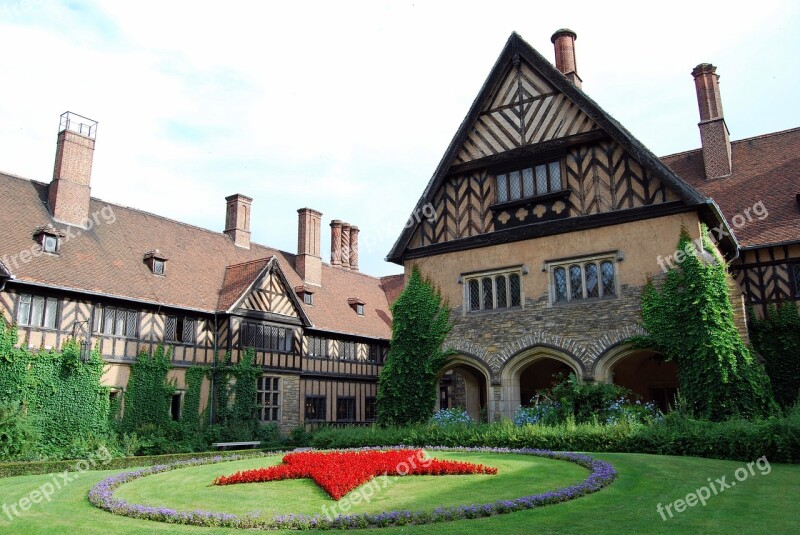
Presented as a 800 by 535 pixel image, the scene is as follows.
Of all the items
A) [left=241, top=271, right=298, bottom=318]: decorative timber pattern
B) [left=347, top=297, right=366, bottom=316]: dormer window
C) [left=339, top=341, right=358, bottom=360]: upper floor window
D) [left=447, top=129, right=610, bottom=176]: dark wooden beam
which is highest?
[left=447, top=129, right=610, bottom=176]: dark wooden beam

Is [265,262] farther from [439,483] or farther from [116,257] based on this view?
[439,483]

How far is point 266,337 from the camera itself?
28453 mm

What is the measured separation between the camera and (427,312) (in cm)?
2128

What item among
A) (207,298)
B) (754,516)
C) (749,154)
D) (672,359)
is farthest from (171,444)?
(749,154)

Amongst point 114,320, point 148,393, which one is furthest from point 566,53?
point 148,393

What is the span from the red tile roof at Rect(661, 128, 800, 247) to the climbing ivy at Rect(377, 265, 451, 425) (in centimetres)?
A: 971

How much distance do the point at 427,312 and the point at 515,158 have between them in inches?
218

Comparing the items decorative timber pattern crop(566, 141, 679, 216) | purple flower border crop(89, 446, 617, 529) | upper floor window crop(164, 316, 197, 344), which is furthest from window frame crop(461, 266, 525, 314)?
upper floor window crop(164, 316, 197, 344)

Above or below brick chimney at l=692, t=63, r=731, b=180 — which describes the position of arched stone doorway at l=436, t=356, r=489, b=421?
below

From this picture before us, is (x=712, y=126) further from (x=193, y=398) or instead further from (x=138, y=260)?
(x=138, y=260)

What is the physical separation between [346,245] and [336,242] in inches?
30.1

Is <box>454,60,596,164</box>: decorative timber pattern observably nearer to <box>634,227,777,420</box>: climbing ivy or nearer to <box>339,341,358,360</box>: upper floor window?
<box>634,227,777,420</box>: climbing ivy

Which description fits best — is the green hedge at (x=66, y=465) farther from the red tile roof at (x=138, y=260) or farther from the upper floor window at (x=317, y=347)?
the upper floor window at (x=317, y=347)

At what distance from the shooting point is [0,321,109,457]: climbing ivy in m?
20.0
